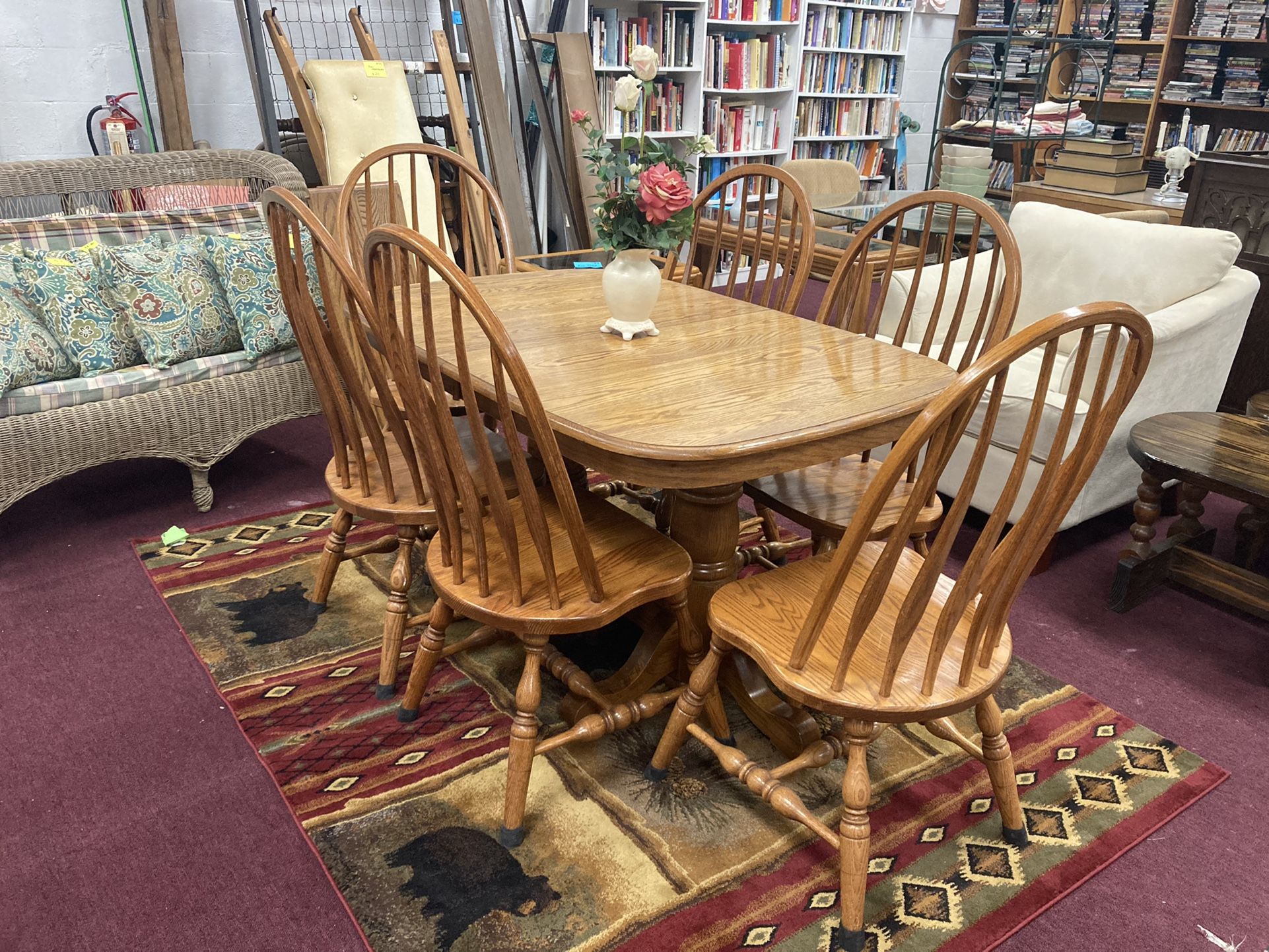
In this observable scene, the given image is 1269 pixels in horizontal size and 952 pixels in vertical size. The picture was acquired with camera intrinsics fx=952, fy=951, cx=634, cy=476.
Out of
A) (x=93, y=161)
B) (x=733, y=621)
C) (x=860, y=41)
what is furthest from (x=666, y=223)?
(x=860, y=41)

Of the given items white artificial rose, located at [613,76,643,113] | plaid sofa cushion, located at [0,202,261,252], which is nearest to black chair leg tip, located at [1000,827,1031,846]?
white artificial rose, located at [613,76,643,113]

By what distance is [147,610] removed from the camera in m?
2.30

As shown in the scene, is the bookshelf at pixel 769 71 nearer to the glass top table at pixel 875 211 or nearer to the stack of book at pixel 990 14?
the stack of book at pixel 990 14

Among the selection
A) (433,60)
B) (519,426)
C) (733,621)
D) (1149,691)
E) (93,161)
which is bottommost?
(1149,691)

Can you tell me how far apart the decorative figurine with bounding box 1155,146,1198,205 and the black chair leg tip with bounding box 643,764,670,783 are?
331 cm

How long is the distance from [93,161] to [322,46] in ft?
4.92

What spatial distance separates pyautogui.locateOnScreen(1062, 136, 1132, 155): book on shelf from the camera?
404 centimetres

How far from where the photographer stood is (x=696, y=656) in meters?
1.80

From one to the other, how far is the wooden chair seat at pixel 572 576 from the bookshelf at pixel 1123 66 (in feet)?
11.2

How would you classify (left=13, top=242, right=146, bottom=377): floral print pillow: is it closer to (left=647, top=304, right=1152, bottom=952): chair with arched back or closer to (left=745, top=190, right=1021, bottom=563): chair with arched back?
(left=745, top=190, right=1021, bottom=563): chair with arched back

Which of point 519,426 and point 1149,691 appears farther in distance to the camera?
→ point 1149,691

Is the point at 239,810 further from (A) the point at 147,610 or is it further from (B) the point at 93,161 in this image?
(B) the point at 93,161

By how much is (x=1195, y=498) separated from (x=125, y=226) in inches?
126

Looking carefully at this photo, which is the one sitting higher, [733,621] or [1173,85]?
[1173,85]
